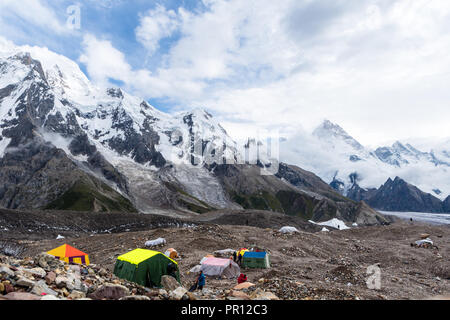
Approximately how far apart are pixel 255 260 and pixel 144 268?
40.7 feet

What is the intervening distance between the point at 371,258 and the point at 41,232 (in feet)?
212

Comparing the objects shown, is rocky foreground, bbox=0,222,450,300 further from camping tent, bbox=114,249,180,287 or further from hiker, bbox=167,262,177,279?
hiker, bbox=167,262,177,279

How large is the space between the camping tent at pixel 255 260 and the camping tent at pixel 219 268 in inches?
112

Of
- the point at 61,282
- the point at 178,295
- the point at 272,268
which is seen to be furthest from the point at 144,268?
the point at 272,268

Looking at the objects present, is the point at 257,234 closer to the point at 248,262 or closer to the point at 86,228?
the point at 248,262

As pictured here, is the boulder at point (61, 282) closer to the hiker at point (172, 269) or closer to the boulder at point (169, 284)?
the boulder at point (169, 284)

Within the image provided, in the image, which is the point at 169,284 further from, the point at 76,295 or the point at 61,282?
the point at 76,295

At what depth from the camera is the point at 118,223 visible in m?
91.2

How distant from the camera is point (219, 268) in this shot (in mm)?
24766

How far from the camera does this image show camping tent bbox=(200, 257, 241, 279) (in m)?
24.7

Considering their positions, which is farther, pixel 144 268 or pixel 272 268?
pixel 272 268

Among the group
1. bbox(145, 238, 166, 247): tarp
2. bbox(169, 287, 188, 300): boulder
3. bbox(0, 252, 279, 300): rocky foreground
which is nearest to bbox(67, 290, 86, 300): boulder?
bbox(0, 252, 279, 300): rocky foreground
